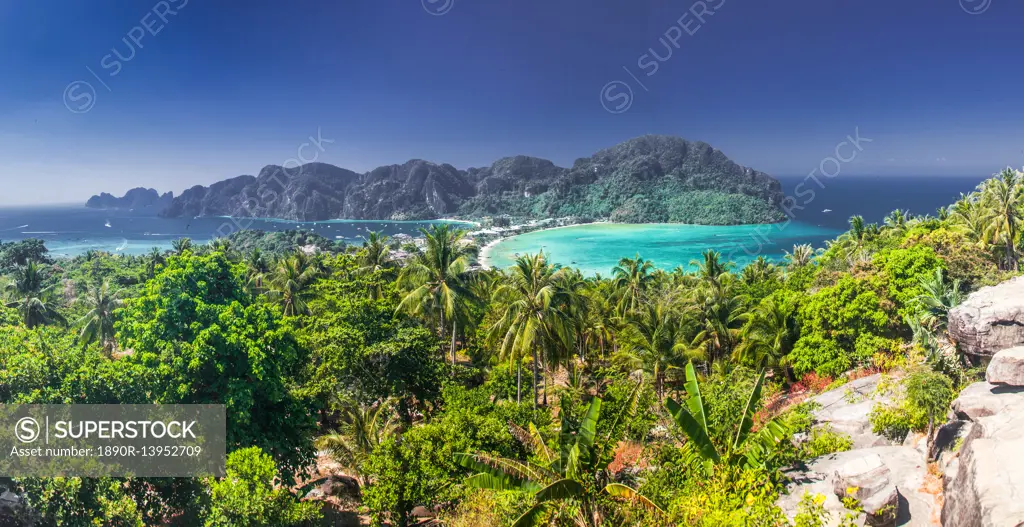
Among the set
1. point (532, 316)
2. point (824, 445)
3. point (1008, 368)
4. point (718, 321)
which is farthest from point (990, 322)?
point (718, 321)

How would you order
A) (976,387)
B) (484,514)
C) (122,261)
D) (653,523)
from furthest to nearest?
(122,261) < (976,387) < (484,514) < (653,523)

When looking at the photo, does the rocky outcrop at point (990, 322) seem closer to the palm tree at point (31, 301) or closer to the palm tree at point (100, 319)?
the palm tree at point (100, 319)

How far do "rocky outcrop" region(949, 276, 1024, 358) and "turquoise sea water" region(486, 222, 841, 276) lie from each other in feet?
267

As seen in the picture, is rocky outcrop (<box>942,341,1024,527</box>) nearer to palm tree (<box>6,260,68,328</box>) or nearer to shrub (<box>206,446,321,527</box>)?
shrub (<box>206,446,321,527</box>)

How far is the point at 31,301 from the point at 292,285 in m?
17.6

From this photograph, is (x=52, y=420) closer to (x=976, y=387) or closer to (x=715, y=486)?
(x=715, y=486)

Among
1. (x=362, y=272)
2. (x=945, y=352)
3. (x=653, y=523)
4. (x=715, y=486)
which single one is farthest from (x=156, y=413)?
(x=945, y=352)

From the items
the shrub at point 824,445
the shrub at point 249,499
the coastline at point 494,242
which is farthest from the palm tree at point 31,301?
the coastline at point 494,242

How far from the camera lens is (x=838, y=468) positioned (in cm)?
1185

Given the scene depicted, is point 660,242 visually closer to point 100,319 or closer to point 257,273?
point 257,273

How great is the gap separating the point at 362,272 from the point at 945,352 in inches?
1234

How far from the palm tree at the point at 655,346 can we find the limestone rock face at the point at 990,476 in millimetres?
15471

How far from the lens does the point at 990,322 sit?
45.4 ft

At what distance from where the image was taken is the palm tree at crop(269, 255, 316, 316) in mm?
35469
